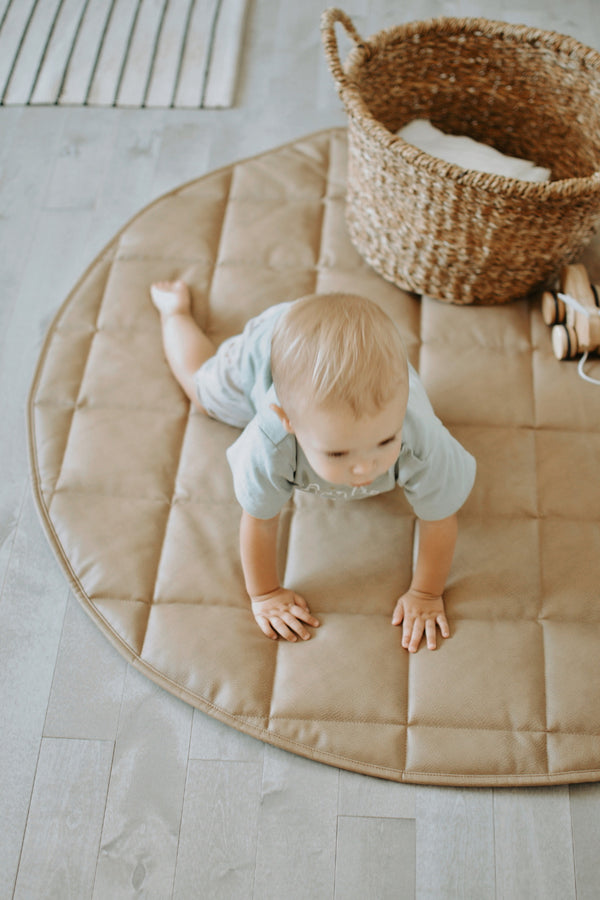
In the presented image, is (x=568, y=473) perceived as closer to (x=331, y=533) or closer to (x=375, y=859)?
(x=331, y=533)

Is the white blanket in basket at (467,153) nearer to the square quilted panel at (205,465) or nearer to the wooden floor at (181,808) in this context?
the square quilted panel at (205,465)

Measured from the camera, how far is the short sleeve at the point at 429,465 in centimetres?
87

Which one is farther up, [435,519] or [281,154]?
[281,154]

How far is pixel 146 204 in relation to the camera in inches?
57.3

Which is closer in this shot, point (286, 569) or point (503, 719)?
point (503, 719)

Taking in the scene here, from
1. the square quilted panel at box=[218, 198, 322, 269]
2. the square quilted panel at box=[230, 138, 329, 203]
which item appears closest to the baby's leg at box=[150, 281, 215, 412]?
the square quilted panel at box=[218, 198, 322, 269]

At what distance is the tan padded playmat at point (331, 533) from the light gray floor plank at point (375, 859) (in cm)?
6

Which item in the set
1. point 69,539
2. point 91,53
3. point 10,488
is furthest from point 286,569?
point 91,53

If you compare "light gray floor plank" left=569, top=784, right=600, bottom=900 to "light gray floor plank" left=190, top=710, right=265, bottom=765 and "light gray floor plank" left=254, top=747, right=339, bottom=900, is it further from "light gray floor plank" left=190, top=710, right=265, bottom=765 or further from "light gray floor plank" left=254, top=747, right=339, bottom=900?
"light gray floor plank" left=190, top=710, right=265, bottom=765

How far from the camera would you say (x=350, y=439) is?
721mm

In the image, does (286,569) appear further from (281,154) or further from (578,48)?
(578,48)

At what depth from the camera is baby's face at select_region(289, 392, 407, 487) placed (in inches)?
28.0

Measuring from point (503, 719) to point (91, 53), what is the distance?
1511mm

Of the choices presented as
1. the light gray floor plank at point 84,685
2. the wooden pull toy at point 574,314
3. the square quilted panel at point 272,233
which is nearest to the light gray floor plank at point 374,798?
the light gray floor plank at point 84,685
